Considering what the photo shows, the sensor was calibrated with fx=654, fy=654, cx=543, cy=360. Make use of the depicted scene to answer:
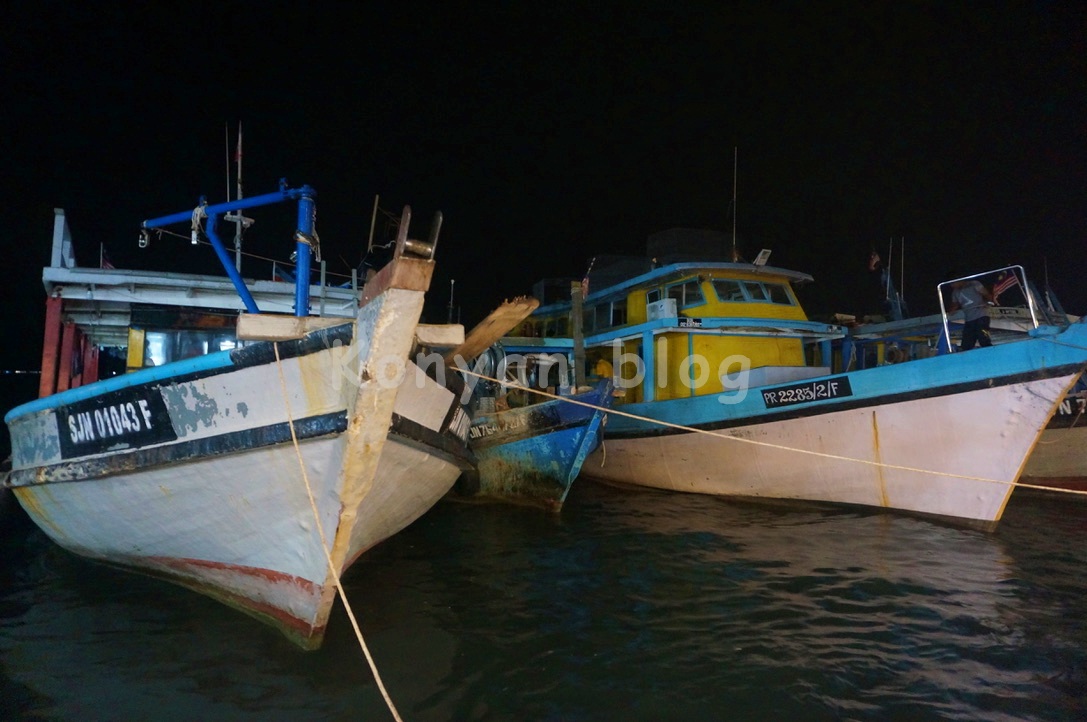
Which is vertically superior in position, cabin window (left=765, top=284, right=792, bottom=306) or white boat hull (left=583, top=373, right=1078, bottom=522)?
cabin window (left=765, top=284, right=792, bottom=306)

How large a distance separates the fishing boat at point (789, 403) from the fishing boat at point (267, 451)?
354cm

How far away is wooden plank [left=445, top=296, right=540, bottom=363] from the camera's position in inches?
197

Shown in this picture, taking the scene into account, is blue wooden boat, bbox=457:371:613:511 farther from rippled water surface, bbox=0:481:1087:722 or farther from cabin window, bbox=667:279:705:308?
cabin window, bbox=667:279:705:308

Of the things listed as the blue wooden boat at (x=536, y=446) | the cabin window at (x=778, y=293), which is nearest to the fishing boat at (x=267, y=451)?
the blue wooden boat at (x=536, y=446)

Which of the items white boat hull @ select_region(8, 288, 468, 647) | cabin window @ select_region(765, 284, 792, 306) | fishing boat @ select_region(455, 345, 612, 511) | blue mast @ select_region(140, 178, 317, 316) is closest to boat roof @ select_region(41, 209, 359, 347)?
blue mast @ select_region(140, 178, 317, 316)

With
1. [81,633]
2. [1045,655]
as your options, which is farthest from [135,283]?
[1045,655]

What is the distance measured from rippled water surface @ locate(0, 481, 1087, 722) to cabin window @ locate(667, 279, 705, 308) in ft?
17.0

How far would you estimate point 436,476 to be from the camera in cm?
619

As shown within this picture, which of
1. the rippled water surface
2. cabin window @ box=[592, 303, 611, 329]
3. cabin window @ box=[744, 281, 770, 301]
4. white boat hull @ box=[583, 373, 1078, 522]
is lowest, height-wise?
the rippled water surface

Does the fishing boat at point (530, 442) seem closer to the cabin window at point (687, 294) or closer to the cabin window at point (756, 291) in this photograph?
the cabin window at point (687, 294)

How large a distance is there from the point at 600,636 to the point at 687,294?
26.9 ft

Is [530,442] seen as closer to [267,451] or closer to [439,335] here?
[439,335]

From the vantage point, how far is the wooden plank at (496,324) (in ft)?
16.4

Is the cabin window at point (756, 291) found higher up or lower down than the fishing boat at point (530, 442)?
higher up
